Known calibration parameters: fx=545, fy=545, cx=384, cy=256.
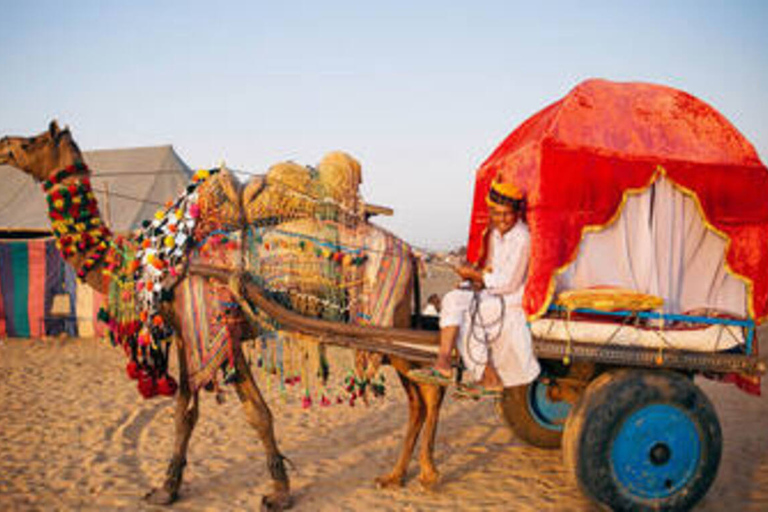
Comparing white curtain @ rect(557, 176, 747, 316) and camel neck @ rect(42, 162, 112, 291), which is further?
camel neck @ rect(42, 162, 112, 291)

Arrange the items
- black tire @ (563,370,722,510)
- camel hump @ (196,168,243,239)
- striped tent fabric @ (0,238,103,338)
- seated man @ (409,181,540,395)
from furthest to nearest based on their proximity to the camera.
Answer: striped tent fabric @ (0,238,103,338)
camel hump @ (196,168,243,239)
seated man @ (409,181,540,395)
black tire @ (563,370,722,510)

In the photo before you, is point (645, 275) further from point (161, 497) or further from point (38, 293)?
point (38, 293)

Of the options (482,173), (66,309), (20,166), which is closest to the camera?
(20,166)

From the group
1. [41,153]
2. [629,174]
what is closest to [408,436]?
[629,174]

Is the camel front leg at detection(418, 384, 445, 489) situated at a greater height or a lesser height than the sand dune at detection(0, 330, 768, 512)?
greater

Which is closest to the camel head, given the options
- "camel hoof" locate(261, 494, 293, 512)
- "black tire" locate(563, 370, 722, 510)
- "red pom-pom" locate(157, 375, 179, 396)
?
"red pom-pom" locate(157, 375, 179, 396)

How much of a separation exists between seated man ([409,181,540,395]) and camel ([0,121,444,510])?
564mm

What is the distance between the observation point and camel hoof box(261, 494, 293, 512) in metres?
4.14

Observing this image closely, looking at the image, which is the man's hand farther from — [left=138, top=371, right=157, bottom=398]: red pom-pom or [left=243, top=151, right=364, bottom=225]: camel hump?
[left=138, top=371, right=157, bottom=398]: red pom-pom

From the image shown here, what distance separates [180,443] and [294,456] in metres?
1.40

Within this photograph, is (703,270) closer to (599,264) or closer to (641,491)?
(599,264)

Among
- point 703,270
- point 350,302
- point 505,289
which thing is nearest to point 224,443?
point 350,302

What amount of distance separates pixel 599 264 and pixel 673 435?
1218 millimetres

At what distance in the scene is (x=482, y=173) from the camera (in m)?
5.08
